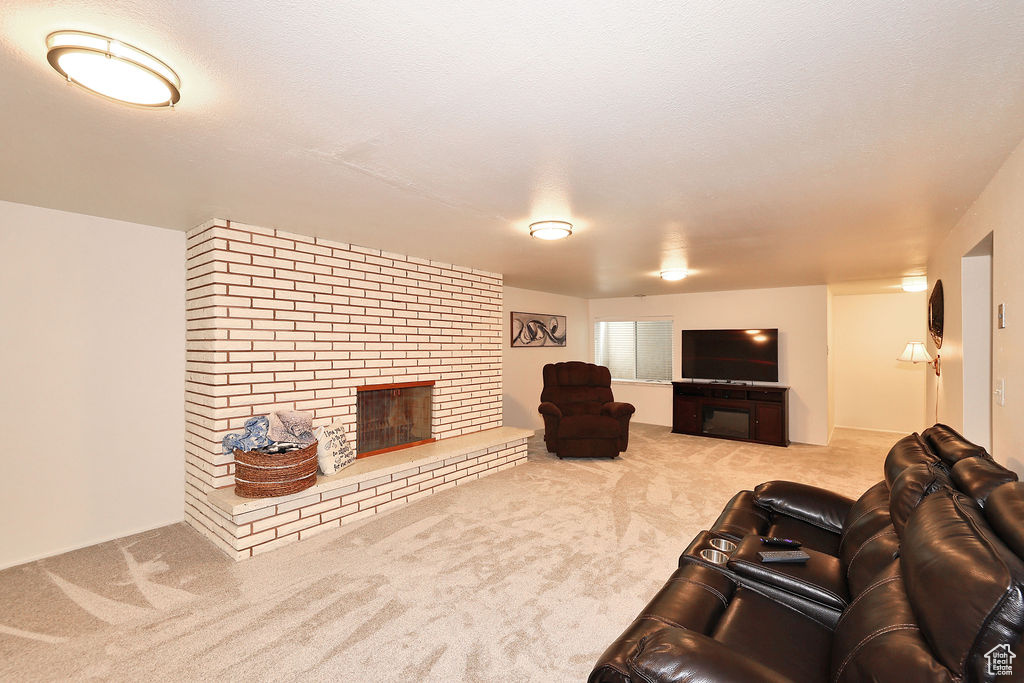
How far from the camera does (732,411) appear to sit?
6613 millimetres

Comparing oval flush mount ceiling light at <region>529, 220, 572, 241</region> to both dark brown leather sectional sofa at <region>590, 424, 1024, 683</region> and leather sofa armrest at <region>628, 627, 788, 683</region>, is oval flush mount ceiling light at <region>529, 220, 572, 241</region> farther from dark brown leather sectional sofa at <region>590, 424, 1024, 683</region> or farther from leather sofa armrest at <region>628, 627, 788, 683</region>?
leather sofa armrest at <region>628, 627, 788, 683</region>

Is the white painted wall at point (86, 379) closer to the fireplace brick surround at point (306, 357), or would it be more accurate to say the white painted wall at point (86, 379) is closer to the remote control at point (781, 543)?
the fireplace brick surround at point (306, 357)

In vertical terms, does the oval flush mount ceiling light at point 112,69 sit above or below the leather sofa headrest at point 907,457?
above

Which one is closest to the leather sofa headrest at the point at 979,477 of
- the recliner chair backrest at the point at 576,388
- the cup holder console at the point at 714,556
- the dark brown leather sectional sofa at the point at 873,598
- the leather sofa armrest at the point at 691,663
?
the dark brown leather sectional sofa at the point at 873,598

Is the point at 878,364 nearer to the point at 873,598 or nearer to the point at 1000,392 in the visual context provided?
the point at 1000,392

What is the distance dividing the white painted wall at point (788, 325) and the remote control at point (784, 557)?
5508 mm

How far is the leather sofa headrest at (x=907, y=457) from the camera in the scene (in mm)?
1989

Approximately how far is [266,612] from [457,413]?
2816mm

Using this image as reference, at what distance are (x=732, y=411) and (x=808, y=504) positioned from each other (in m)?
4.59

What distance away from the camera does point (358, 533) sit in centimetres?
331

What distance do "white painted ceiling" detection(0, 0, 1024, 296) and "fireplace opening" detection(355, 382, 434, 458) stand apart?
1.71 meters

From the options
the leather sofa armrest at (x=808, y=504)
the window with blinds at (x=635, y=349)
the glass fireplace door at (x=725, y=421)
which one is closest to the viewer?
the leather sofa armrest at (x=808, y=504)

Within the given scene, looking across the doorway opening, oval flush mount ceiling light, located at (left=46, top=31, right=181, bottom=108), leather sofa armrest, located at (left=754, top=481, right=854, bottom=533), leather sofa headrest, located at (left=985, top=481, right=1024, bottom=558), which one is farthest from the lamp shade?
oval flush mount ceiling light, located at (left=46, top=31, right=181, bottom=108)

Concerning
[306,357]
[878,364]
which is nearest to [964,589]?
[306,357]
